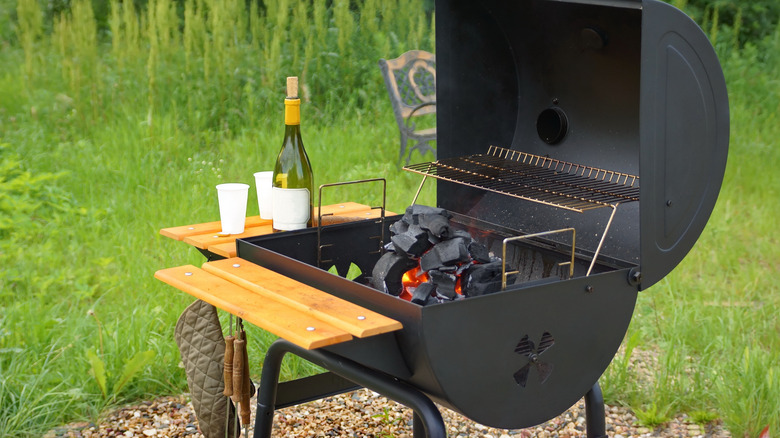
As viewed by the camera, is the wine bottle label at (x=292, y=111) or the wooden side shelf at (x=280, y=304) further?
the wine bottle label at (x=292, y=111)

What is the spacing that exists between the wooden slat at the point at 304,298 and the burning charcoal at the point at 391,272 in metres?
0.24

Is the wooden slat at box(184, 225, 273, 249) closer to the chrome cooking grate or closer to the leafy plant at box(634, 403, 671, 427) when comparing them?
the chrome cooking grate

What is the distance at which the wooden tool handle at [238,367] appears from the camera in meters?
2.17

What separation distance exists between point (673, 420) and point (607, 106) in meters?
1.30

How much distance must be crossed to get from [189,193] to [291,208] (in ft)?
7.68

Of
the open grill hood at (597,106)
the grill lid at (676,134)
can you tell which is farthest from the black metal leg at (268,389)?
the grill lid at (676,134)

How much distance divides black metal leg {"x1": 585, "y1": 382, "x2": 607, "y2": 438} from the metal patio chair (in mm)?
3058

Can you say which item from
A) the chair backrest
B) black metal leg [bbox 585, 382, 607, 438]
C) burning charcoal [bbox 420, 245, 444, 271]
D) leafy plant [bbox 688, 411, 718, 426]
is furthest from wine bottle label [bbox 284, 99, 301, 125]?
the chair backrest

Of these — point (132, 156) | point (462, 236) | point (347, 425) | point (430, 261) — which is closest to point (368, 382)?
point (430, 261)

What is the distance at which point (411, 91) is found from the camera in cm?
557

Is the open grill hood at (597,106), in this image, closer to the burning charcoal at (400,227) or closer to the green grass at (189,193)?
the burning charcoal at (400,227)

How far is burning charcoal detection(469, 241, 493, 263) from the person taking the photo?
201 cm

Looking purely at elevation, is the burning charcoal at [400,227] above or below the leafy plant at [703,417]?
above

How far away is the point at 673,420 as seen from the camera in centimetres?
298
